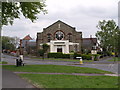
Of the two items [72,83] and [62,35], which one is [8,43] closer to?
[62,35]

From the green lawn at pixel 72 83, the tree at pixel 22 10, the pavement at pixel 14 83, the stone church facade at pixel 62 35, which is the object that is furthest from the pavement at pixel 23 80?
the stone church facade at pixel 62 35

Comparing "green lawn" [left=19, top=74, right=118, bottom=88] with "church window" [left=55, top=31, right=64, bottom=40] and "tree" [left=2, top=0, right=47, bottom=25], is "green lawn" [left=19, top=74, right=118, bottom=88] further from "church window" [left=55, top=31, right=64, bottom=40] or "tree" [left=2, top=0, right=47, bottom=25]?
"church window" [left=55, top=31, right=64, bottom=40]

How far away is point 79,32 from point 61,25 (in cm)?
596

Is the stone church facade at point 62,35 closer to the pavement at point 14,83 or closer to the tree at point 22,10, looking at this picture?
the tree at point 22,10

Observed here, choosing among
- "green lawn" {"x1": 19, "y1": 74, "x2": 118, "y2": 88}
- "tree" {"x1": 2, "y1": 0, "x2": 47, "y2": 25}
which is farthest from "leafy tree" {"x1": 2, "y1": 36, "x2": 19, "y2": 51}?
"green lawn" {"x1": 19, "y1": 74, "x2": 118, "y2": 88}

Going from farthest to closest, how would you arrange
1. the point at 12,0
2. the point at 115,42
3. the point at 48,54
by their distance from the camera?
the point at 48,54 < the point at 115,42 < the point at 12,0

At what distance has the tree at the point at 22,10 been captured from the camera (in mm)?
22438

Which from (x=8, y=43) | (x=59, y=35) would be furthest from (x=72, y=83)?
(x=8, y=43)

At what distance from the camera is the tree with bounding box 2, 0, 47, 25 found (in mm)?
22438

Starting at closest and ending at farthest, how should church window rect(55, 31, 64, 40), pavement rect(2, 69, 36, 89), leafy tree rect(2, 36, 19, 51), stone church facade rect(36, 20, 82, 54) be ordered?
pavement rect(2, 69, 36, 89), stone church facade rect(36, 20, 82, 54), church window rect(55, 31, 64, 40), leafy tree rect(2, 36, 19, 51)

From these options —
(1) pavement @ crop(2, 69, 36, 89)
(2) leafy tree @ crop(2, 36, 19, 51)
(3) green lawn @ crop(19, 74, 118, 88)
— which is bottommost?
(3) green lawn @ crop(19, 74, 118, 88)

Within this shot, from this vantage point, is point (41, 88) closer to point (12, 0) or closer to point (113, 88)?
point (113, 88)

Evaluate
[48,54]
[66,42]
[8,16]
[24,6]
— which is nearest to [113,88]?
[24,6]

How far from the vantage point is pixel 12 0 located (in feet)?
72.5
